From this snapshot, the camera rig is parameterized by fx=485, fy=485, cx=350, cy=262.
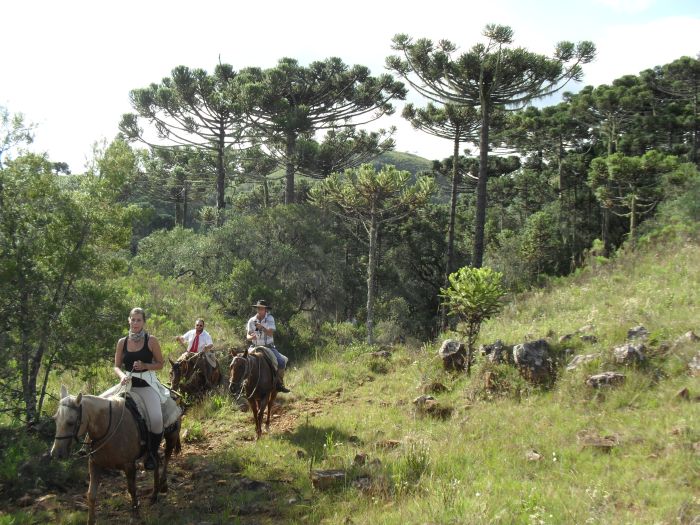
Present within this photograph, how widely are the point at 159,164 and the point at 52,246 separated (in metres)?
34.3

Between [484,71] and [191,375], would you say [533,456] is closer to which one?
[191,375]

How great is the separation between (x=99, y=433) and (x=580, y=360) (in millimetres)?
7241

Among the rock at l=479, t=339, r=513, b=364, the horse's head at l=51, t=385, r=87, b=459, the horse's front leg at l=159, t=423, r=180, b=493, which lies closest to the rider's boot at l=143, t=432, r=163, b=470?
the horse's front leg at l=159, t=423, r=180, b=493

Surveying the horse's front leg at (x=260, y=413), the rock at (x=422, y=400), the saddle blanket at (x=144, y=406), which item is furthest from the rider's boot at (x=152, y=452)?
the rock at (x=422, y=400)

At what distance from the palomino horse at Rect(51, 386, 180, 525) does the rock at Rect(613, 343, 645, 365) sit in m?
7.02

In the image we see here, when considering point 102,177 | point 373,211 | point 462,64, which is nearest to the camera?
point 102,177

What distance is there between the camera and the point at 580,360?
8.20 metres

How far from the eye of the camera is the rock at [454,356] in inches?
408

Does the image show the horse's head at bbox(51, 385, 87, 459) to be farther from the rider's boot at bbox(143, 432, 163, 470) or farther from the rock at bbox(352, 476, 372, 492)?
the rock at bbox(352, 476, 372, 492)

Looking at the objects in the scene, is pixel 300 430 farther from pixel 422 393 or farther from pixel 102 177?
pixel 102 177

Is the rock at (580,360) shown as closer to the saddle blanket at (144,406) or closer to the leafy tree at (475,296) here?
the leafy tree at (475,296)

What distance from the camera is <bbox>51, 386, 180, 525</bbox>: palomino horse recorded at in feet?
15.7

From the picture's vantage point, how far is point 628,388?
7.09 metres

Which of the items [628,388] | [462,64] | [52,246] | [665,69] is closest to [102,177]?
[52,246]
